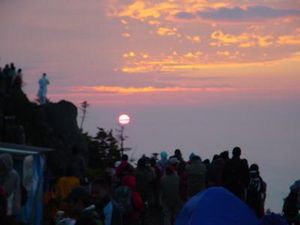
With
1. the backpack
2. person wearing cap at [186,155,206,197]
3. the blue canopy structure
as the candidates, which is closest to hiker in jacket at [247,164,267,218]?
person wearing cap at [186,155,206,197]

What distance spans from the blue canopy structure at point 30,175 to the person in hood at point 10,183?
7.78 feet

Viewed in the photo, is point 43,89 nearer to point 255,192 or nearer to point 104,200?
point 255,192

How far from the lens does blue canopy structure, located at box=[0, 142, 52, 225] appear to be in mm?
16609

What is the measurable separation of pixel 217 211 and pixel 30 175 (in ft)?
14.1

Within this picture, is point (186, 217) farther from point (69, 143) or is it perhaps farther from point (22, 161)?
point (69, 143)


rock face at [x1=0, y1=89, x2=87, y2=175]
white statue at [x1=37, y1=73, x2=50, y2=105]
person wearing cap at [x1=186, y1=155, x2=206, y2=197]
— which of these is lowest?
person wearing cap at [x1=186, y1=155, x2=206, y2=197]

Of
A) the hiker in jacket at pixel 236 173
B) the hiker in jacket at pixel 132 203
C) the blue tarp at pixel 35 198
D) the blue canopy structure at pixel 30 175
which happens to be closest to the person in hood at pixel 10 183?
the blue canopy structure at pixel 30 175

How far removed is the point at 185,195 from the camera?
855 inches

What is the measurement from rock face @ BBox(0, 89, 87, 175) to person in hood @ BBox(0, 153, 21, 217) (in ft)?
52.8

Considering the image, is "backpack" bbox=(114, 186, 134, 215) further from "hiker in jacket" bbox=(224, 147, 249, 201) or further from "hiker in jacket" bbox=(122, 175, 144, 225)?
"hiker in jacket" bbox=(224, 147, 249, 201)

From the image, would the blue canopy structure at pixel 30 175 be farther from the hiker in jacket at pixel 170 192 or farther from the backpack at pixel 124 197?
the hiker in jacket at pixel 170 192

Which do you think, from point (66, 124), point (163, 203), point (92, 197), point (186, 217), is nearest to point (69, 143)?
point (66, 124)

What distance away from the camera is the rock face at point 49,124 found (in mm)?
32406

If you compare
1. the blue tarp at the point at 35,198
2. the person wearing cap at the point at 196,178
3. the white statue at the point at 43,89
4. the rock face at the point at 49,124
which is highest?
the white statue at the point at 43,89
